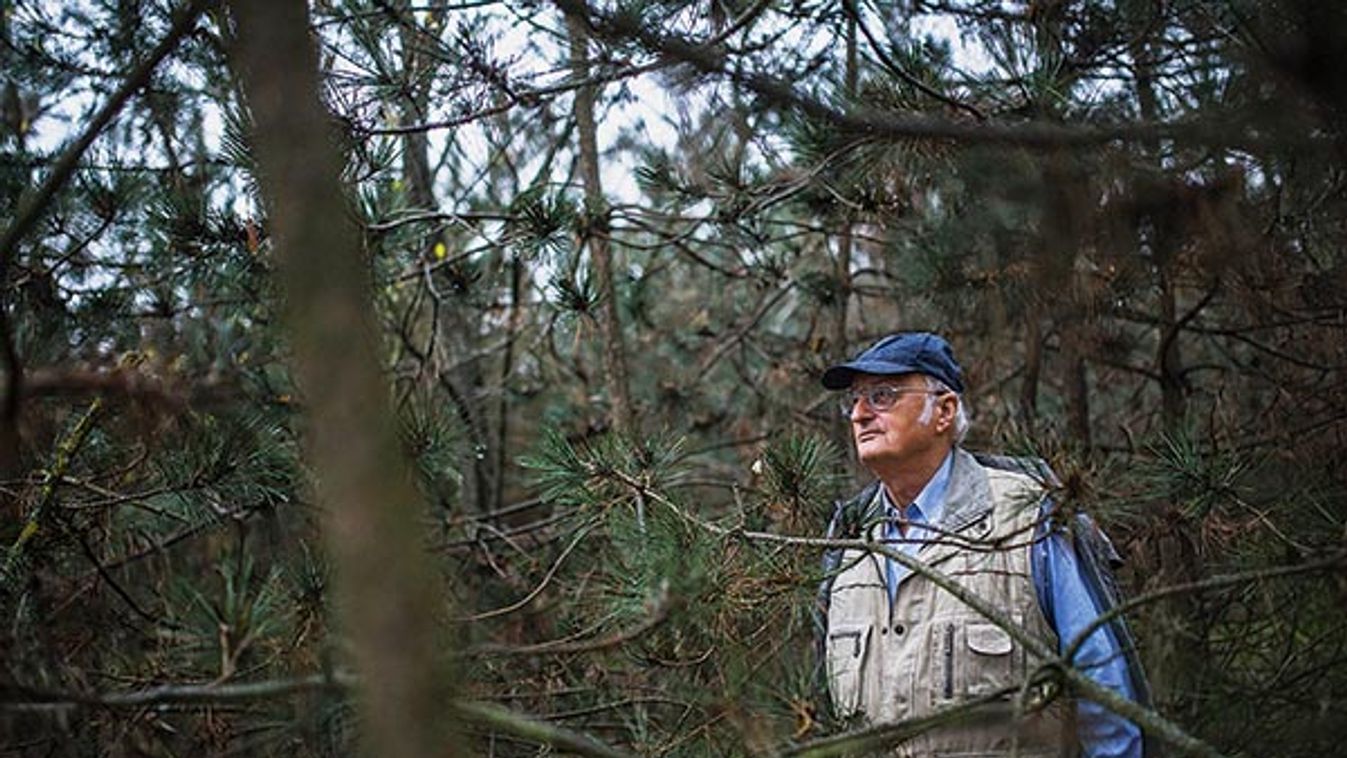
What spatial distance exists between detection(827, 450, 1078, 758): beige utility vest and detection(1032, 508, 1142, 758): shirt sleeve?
1.4 inches

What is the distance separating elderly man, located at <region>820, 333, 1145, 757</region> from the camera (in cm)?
277

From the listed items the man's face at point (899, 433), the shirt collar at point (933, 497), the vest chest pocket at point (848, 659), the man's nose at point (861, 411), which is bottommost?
the vest chest pocket at point (848, 659)

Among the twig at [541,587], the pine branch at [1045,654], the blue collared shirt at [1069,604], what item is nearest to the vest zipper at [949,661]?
the blue collared shirt at [1069,604]

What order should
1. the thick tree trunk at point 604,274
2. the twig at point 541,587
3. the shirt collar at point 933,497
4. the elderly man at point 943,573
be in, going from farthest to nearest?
the thick tree trunk at point 604,274 < the shirt collar at point 933,497 < the twig at point 541,587 < the elderly man at point 943,573

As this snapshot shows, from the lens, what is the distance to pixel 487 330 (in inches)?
264

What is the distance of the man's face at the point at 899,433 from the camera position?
3338mm

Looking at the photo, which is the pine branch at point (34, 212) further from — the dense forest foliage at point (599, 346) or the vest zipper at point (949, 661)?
the vest zipper at point (949, 661)

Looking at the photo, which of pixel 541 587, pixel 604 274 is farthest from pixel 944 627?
pixel 604 274

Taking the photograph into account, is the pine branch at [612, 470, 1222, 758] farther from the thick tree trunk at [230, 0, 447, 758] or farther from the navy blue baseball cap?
the thick tree trunk at [230, 0, 447, 758]

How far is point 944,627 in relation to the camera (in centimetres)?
303

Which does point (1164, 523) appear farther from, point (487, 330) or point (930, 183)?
point (487, 330)

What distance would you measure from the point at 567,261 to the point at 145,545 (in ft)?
5.68

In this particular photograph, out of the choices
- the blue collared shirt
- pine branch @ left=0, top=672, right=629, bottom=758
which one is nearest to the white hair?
the blue collared shirt

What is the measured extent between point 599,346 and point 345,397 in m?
5.21
